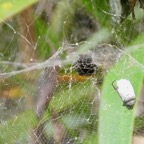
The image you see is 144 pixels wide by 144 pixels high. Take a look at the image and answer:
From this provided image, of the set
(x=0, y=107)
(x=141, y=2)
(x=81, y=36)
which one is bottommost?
(x=0, y=107)

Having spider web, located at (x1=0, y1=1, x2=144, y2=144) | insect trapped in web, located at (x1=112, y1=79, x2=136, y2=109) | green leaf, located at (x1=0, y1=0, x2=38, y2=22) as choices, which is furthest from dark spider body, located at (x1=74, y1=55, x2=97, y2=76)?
green leaf, located at (x1=0, y1=0, x2=38, y2=22)

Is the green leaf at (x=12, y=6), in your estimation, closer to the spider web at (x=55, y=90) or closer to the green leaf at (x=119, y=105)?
the spider web at (x=55, y=90)

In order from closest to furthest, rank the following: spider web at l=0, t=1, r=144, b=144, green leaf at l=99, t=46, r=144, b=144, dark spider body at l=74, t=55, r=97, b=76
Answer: green leaf at l=99, t=46, r=144, b=144 < spider web at l=0, t=1, r=144, b=144 < dark spider body at l=74, t=55, r=97, b=76

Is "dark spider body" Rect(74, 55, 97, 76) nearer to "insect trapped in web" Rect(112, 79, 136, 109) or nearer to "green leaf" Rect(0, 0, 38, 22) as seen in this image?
"insect trapped in web" Rect(112, 79, 136, 109)

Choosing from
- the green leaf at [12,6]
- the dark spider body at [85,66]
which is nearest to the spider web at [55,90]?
the dark spider body at [85,66]

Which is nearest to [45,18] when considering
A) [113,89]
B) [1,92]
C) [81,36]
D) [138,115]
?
[81,36]

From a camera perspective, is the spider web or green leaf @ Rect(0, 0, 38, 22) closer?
the spider web

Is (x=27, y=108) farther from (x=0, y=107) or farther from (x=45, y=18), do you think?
(x=45, y=18)
